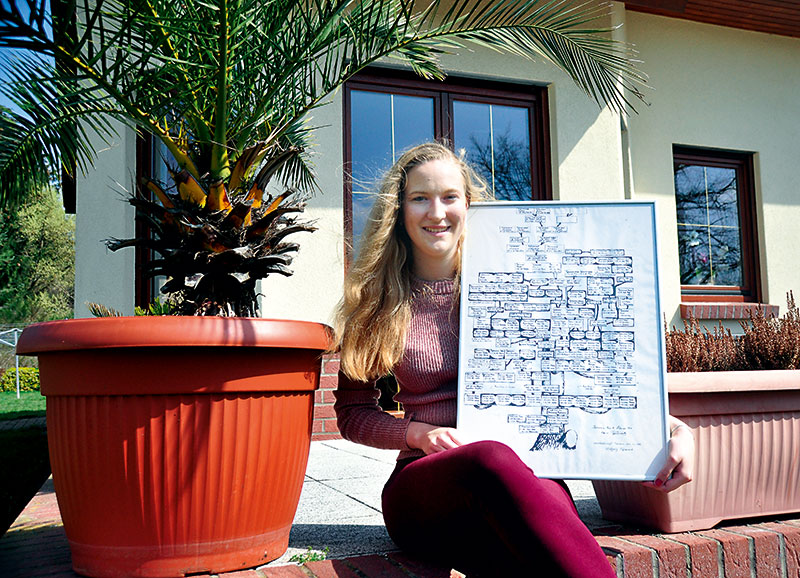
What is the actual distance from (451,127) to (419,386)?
3.89m

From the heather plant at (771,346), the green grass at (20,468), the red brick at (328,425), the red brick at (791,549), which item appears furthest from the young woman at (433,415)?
the red brick at (328,425)

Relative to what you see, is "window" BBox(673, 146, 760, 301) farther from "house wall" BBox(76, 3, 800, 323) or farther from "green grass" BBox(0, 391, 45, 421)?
"green grass" BBox(0, 391, 45, 421)

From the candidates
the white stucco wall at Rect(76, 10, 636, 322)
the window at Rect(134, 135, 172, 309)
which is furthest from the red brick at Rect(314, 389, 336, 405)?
the window at Rect(134, 135, 172, 309)

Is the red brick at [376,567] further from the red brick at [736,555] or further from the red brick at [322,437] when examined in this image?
the red brick at [322,437]

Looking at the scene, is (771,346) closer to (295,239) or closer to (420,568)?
(420,568)

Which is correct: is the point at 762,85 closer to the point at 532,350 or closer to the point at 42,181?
the point at 532,350

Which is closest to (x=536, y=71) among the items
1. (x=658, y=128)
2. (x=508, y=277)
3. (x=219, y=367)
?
(x=658, y=128)

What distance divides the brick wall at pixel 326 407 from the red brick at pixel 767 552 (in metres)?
3.07

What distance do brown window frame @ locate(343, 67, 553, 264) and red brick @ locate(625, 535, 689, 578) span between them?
3.38 metres

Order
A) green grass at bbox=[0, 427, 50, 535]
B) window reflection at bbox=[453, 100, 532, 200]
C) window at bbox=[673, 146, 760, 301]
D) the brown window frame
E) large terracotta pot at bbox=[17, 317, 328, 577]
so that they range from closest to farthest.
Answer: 1. large terracotta pot at bbox=[17, 317, 328, 577]
2. green grass at bbox=[0, 427, 50, 535]
3. the brown window frame
4. window reflection at bbox=[453, 100, 532, 200]
5. window at bbox=[673, 146, 760, 301]

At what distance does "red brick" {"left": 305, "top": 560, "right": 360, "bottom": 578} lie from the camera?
5.81 ft

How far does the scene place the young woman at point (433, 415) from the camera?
1.52m

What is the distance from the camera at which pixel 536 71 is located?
568 centimetres

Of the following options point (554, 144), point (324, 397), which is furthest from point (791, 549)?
point (554, 144)
